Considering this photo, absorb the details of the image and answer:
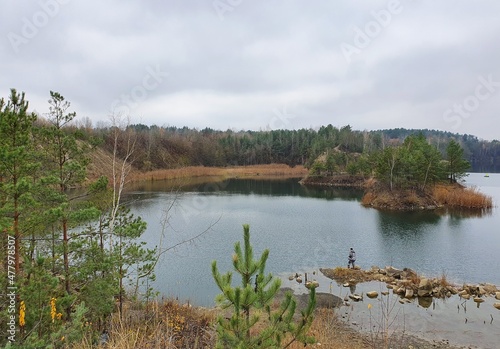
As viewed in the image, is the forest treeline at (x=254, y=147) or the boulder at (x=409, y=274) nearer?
the boulder at (x=409, y=274)

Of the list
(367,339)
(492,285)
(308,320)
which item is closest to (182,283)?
(367,339)

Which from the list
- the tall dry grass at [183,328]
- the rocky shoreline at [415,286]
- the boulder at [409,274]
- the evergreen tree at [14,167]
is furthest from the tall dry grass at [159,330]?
the boulder at [409,274]

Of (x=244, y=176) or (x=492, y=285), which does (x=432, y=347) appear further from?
(x=244, y=176)

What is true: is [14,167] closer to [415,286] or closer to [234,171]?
[415,286]

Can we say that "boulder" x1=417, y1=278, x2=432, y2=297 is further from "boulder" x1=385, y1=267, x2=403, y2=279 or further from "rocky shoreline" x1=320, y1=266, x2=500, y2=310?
"boulder" x1=385, y1=267, x2=403, y2=279

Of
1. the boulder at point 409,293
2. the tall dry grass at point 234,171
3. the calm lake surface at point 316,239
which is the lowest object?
the boulder at point 409,293

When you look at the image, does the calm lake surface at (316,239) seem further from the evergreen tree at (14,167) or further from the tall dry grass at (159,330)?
the evergreen tree at (14,167)

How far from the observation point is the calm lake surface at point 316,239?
1642 cm

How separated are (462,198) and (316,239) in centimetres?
2121

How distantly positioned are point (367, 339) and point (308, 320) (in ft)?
26.3

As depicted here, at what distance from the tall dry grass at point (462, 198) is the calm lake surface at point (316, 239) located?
1.13m

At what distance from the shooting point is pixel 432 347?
9.77 m

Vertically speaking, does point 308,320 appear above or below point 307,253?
above

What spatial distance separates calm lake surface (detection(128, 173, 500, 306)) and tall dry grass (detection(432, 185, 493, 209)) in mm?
1125
